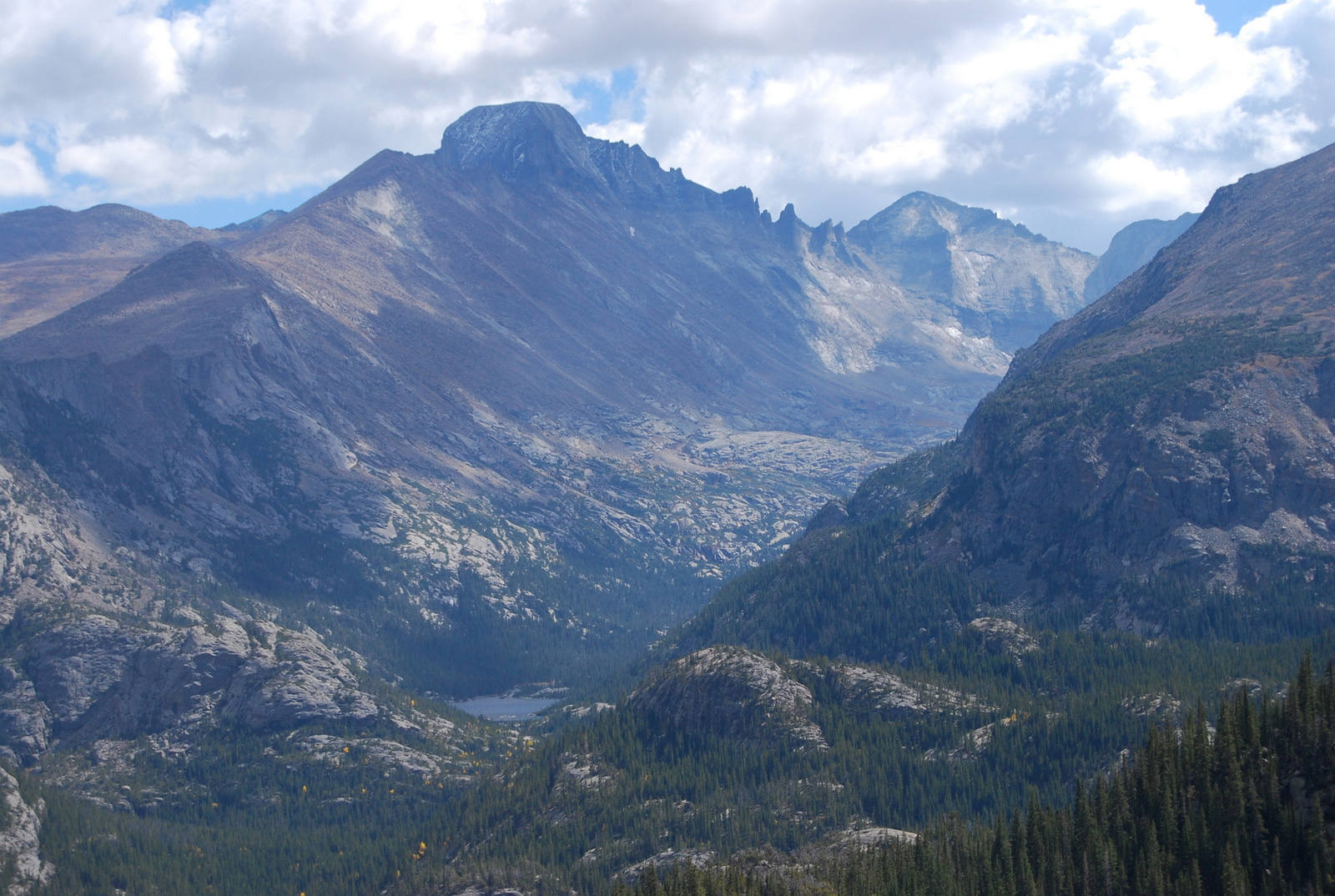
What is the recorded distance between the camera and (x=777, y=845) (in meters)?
162

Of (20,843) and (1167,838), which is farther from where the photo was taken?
(20,843)

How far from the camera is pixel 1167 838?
384 ft

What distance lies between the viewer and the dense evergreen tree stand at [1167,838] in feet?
356

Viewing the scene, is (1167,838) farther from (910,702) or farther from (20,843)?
(20,843)

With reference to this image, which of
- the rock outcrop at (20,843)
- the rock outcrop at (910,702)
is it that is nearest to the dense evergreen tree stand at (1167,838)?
the rock outcrop at (910,702)

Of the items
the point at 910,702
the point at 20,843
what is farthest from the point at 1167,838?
the point at 20,843

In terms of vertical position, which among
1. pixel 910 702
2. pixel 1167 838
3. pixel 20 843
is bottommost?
pixel 20 843

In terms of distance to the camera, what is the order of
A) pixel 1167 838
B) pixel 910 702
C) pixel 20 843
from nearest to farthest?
1. pixel 1167 838
2. pixel 20 843
3. pixel 910 702

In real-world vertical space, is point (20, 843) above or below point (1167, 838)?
below

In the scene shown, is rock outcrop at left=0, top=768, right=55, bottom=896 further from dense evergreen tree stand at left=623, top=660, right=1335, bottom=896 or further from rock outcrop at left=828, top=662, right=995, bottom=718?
rock outcrop at left=828, top=662, right=995, bottom=718

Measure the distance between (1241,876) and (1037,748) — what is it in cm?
6761

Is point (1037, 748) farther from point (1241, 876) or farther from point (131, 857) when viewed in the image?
point (131, 857)

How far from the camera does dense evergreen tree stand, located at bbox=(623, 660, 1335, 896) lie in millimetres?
108375

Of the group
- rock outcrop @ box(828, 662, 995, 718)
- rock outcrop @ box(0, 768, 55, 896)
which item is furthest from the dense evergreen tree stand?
rock outcrop @ box(0, 768, 55, 896)
